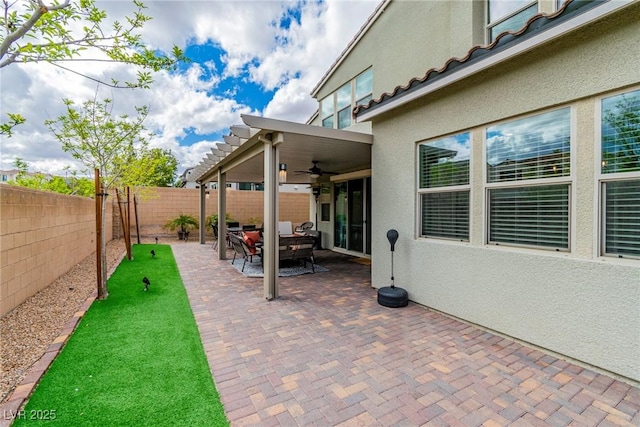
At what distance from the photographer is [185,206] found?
51.0ft

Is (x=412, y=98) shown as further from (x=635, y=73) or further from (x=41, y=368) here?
(x=41, y=368)

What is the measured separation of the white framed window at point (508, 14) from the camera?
485 cm

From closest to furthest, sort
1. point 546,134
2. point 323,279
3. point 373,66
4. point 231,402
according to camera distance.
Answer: point 231,402 → point 546,134 → point 323,279 → point 373,66

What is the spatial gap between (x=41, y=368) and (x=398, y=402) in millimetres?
3668

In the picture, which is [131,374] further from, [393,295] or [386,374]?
[393,295]

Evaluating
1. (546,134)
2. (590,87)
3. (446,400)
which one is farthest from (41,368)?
(590,87)

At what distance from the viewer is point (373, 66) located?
8406mm

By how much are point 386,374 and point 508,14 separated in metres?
6.35

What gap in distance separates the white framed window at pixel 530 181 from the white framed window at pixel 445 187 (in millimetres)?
384

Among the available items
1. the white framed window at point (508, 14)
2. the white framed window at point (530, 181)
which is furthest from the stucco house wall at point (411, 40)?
the white framed window at point (530, 181)

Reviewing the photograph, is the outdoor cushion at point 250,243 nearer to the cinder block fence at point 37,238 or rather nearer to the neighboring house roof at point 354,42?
the cinder block fence at point 37,238

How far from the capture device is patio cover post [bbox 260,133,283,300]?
219 inches

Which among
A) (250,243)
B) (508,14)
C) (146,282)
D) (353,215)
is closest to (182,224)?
(250,243)

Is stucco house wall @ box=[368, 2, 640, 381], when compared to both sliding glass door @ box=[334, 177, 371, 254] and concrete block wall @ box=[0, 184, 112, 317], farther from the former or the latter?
concrete block wall @ box=[0, 184, 112, 317]
